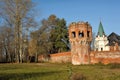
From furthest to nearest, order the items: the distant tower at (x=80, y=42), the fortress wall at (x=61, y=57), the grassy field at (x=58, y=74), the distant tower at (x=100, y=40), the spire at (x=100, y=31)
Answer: the spire at (x=100, y=31)
the distant tower at (x=100, y=40)
the fortress wall at (x=61, y=57)
the distant tower at (x=80, y=42)
the grassy field at (x=58, y=74)

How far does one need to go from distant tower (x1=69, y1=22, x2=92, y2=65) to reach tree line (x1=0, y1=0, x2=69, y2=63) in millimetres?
6626

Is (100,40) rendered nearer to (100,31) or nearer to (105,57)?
(100,31)

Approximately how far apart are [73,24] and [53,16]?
65.9 ft

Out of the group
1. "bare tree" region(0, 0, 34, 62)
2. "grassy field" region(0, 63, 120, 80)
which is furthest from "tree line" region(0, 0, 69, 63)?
"grassy field" region(0, 63, 120, 80)

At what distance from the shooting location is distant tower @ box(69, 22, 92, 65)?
4094 centimetres

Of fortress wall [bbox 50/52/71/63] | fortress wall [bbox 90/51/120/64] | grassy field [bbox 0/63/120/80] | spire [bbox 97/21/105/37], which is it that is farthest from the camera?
spire [bbox 97/21/105/37]

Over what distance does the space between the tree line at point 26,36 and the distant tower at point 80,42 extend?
6626mm

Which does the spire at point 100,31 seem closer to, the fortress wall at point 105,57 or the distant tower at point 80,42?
the distant tower at point 80,42

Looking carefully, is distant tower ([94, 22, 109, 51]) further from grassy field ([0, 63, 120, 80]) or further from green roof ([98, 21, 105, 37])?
grassy field ([0, 63, 120, 80])

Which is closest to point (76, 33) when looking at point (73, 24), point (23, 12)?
point (73, 24)

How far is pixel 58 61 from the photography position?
1978 inches

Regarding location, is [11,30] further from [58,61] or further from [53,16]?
[53,16]

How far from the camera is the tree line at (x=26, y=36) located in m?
42.5

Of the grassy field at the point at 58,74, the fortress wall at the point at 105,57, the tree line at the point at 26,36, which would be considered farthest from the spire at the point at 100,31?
the grassy field at the point at 58,74
